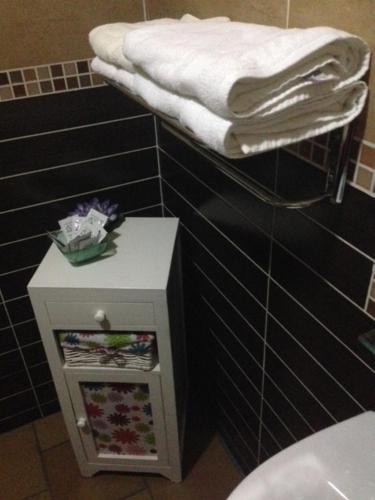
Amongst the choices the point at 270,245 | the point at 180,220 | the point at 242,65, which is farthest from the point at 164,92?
the point at 180,220

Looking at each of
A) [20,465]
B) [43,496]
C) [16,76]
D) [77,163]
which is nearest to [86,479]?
[43,496]

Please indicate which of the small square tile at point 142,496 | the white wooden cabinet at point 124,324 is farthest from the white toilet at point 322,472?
the small square tile at point 142,496

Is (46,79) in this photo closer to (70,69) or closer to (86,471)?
(70,69)

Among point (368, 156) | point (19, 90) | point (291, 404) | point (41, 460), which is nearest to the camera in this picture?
point (368, 156)

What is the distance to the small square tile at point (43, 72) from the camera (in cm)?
113

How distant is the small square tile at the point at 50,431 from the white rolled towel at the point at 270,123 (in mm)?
1360

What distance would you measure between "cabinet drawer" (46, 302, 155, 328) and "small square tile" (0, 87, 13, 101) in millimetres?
517

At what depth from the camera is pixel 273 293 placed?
0.97m

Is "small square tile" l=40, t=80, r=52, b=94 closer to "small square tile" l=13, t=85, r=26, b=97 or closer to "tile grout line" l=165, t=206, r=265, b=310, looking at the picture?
"small square tile" l=13, t=85, r=26, b=97

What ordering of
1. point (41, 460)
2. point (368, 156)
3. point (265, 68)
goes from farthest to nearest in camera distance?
1. point (41, 460)
2. point (368, 156)
3. point (265, 68)

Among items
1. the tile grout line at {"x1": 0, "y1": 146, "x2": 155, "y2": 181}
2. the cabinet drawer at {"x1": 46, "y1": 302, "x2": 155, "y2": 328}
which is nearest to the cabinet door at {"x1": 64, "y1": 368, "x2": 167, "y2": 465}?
the cabinet drawer at {"x1": 46, "y1": 302, "x2": 155, "y2": 328}

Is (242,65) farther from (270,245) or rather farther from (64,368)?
(64,368)

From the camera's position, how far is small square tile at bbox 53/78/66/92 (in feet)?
3.80

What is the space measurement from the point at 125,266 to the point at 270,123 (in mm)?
664
